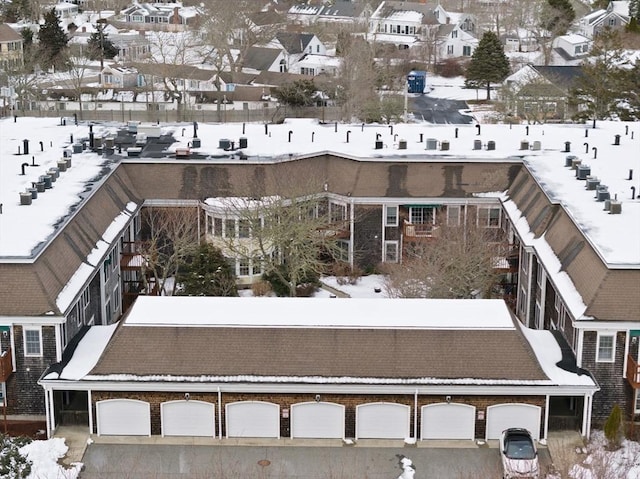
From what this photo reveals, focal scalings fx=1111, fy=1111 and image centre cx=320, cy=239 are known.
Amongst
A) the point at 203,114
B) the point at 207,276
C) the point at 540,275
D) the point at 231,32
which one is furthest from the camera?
the point at 231,32

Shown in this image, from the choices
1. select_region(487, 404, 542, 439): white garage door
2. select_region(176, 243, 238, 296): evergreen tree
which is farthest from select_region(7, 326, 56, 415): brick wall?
select_region(487, 404, 542, 439): white garage door

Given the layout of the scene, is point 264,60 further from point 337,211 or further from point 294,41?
point 337,211

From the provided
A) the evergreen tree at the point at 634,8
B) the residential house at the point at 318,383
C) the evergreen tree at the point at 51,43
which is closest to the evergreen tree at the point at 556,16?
the evergreen tree at the point at 634,8

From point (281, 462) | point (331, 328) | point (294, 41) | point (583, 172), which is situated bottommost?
point (281, 462)

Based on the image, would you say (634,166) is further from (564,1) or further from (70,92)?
(564,1)

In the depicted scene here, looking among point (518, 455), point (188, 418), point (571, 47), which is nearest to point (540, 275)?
point (518, 455)

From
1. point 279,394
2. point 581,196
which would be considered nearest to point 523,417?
point 279,394
